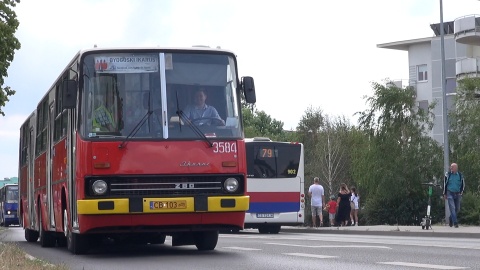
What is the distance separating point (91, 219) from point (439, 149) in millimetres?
42342

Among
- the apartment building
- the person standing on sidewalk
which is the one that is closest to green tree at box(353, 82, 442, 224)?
the apartment building

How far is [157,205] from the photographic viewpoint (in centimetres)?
1669

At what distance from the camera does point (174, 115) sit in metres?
17.1

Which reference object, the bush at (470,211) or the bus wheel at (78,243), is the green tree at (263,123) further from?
the bus wheel at (78,243)

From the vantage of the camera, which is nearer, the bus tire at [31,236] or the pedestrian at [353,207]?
the bus tire at [31,236]

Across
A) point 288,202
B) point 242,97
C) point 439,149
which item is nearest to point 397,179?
point 439,149

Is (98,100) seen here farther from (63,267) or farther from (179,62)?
(63,267)

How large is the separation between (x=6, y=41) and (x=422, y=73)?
4983 centimetres

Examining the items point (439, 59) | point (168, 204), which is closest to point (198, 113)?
point (168, 204)

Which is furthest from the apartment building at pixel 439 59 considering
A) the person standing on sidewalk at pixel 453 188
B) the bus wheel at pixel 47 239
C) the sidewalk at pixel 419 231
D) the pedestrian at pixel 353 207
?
the bus wheel at pixel 47 239

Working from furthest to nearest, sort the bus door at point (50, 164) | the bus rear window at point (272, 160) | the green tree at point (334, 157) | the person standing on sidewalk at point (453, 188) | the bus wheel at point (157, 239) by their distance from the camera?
the green tree at point (334, 157) → the bus rear window at point (272, 160) → the person standing on sidewalk at point (453, 188) → the bus door at point (50, 164) → the bus wheel at point (157, 239)

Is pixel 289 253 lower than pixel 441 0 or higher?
lower

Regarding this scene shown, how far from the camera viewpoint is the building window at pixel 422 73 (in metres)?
87.8

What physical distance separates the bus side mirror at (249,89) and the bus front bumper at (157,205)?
1.57 m
